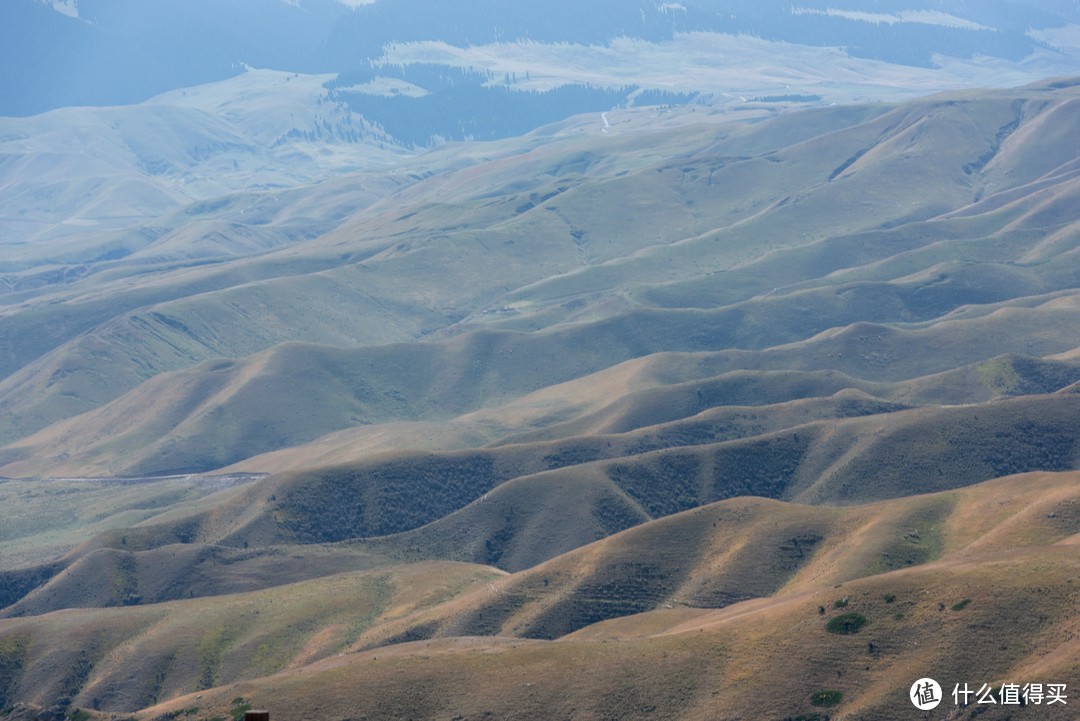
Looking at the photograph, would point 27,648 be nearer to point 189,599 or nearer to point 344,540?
point 189,599

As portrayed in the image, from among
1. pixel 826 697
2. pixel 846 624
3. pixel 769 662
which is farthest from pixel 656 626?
pixel 826 697

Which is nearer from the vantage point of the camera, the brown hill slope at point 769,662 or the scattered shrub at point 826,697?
the brown hill slope at point 769,662

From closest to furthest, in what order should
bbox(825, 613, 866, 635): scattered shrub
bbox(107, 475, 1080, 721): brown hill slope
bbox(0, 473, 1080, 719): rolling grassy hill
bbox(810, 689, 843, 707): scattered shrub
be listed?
bbox(107, 475, 1080, 721): brown hill slope → bbox(810, 689, 843, 707): scattered shrub → bbox(0, 473, 1080, 719): rolling grassy hill → bbox(825, 613, 866, 635): scattered shrub

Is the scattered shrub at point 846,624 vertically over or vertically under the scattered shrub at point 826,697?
over

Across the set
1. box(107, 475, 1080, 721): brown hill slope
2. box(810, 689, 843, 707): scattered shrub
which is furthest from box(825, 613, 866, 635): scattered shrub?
box(810, 689, 843, 707): scattered shrub

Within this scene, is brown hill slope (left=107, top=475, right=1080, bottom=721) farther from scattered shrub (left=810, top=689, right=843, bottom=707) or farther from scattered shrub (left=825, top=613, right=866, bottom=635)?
scattered shrub (left=825, top=613, right=866, bottom=635)

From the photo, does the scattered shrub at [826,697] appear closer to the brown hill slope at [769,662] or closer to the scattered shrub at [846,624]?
the brown hill slope at [769,662]

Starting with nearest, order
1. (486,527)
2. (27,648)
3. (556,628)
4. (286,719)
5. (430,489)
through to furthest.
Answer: (286,719), (556,628), (27,648), (486,527), (430,489)

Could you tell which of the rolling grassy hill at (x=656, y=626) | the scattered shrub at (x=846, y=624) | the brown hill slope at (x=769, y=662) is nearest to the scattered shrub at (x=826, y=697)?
the brown hill slope at (x=769, y=662)

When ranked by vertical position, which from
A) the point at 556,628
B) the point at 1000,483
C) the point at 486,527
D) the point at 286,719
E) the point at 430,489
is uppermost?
the point at 430,489

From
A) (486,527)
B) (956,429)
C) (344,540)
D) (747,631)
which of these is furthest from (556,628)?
(956,429)

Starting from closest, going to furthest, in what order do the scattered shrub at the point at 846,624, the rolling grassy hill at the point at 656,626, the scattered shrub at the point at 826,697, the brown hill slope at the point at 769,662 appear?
1. the brown hill slope at the point at 769,662
2. the scattered shrub at the point at 826,697
3. the rolling grassy hill at the point at 656,626
4. the scattered shrub at the point at 846,624
